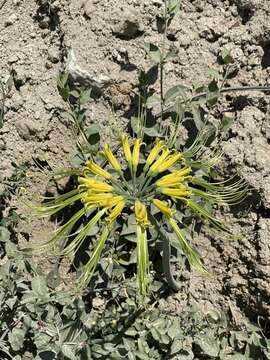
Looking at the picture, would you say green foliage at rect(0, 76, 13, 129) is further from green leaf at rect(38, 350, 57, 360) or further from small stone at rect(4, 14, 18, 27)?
green leaf at rect(38, 350, 57, 360)

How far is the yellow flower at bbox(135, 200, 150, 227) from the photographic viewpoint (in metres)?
3.15

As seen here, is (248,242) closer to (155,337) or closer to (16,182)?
(155,337)

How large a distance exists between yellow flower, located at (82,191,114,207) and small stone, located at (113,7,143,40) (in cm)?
140

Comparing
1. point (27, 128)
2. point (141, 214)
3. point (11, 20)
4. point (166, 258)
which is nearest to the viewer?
point (141, 214)

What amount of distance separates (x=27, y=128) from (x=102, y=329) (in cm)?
142

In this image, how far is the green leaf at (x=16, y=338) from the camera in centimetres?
356

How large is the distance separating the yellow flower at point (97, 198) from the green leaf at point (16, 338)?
0.94 meters

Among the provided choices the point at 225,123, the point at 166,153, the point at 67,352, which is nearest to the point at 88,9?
the point at 225,123

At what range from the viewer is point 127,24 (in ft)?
13.5

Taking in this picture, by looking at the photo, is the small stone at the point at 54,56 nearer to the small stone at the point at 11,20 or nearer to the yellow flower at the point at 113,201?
the small stone at the point at 11,20

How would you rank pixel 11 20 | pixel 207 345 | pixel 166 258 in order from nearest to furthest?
pixel 166 258, pixel 207 345, pixel 11 20

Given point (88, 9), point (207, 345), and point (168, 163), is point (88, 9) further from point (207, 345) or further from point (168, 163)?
point (207, 345)

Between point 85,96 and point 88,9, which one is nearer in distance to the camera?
point 85,96

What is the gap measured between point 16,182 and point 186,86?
1261mm
